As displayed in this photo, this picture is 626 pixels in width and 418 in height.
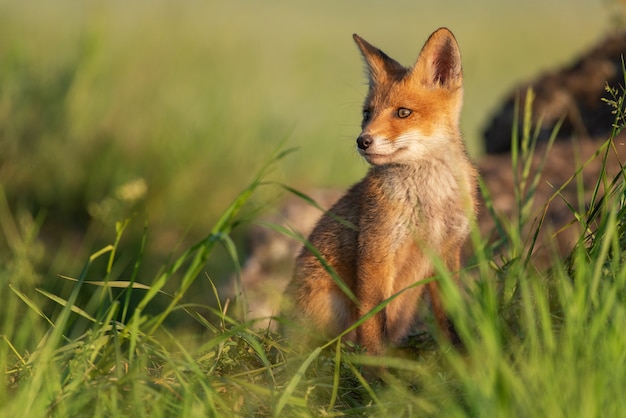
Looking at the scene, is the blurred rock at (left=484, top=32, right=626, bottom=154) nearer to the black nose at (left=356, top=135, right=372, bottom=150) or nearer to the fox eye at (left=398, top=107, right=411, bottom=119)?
the fox eye at (left=398, top=107, right=411, bottom=119)

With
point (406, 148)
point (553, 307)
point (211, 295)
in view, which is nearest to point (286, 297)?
point (406, 148)

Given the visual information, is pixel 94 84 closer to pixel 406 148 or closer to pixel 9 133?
pixel 9 133

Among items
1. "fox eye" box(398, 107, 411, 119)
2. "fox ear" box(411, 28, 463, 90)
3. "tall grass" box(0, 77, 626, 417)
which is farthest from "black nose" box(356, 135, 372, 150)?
"tall grass" box(0, 77, 626, 417)

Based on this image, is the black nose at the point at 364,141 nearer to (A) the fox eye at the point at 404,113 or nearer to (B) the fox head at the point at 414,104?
(B) the fox head at the point at 414,104

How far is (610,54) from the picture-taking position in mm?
8039

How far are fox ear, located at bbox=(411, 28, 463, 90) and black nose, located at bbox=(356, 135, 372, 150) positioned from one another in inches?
20.7

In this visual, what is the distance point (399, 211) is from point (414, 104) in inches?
21.6

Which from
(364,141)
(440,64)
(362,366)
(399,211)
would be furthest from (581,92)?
(362,366)

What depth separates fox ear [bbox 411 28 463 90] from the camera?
4254 mm

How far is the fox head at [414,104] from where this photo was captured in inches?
162

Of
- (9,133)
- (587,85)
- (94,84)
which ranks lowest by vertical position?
(9,133)

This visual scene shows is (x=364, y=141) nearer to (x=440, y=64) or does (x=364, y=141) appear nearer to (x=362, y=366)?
(x=440, y=64)

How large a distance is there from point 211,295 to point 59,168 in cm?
207

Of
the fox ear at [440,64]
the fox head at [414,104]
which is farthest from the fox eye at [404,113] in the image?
the fox ear at [440,64]
